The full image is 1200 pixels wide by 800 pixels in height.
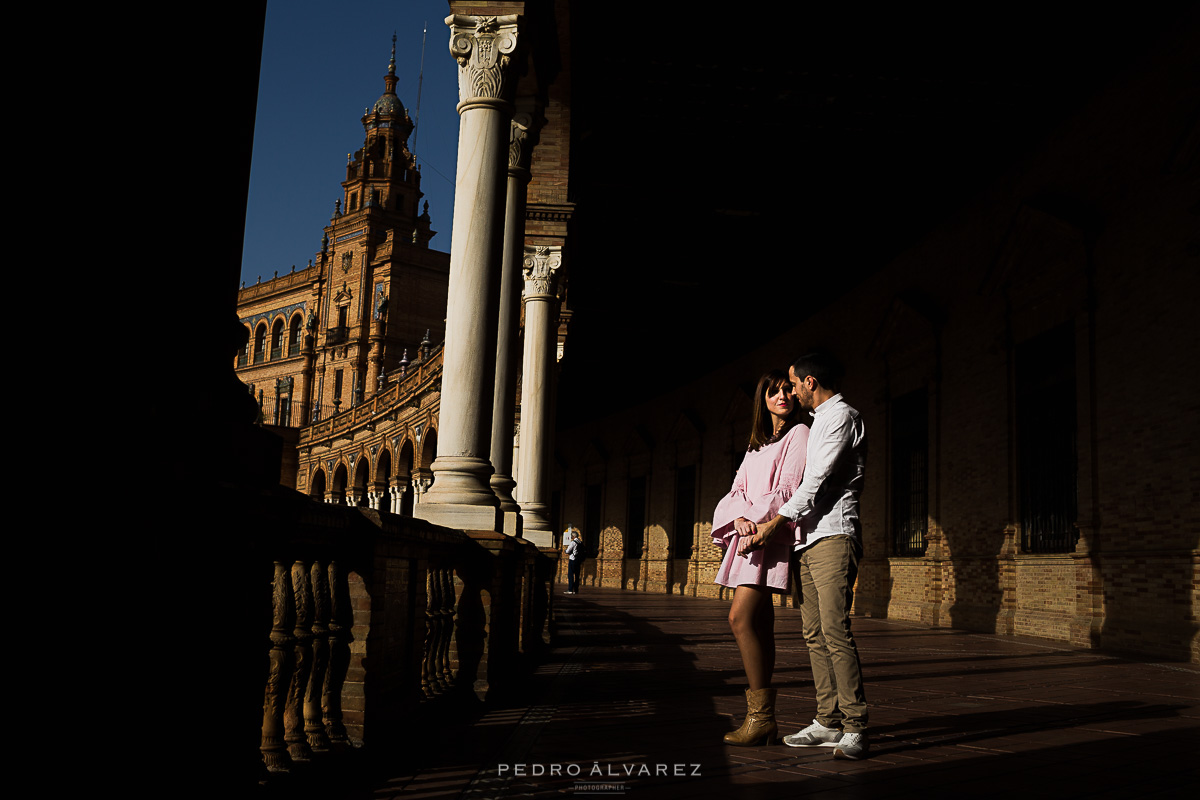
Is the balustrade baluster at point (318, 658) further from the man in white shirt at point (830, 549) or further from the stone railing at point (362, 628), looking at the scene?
the man in white shirt at point (830, 549)

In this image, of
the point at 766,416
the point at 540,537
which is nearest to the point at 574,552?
the point at 540,537

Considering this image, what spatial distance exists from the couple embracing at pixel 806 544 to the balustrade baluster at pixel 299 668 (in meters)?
2.01

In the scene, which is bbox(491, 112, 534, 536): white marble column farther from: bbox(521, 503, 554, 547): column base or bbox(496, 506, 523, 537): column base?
bbox(521, 503, 554, 547): column base

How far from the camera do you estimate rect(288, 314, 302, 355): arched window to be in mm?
78125

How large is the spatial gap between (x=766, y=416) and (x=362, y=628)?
7.12 ft

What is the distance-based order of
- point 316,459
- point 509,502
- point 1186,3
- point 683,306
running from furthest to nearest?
point 316,459 → point 683,306 → point 1186,3 → point 509,502

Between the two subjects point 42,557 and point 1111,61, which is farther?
point 1111,61

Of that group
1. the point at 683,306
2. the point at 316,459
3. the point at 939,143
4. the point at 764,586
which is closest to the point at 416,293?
the point at 316,459

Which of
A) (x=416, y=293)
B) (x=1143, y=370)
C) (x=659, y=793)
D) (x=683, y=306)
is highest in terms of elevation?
(x=416, y=293)

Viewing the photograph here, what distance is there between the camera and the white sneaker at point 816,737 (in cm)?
465

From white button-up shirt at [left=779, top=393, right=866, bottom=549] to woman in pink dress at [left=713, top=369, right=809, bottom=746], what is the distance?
11cm

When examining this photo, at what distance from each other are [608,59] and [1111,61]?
5770 mm

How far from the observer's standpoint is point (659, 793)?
3672mm

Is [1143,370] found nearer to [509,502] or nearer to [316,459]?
[509,502]
